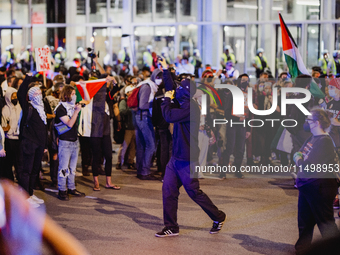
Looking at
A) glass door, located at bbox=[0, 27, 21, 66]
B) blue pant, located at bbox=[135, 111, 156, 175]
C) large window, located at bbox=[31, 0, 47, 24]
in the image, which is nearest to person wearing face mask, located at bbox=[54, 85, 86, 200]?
blue pant, located at bbox=[135, 111, 156, 175]

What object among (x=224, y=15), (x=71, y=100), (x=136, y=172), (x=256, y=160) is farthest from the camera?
(x=224, y=15)

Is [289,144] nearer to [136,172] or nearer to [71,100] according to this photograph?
[136,172]

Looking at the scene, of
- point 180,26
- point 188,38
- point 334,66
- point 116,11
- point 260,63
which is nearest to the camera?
point 334,66

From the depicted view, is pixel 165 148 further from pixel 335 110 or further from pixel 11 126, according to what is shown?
pixel 335 110

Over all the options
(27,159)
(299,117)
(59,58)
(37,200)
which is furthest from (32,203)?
(59,58)

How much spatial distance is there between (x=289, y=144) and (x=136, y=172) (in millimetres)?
3344

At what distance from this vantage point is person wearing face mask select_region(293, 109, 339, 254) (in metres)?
5.03

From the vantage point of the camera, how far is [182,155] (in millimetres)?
5992

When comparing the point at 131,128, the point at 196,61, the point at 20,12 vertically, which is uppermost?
the point at 20,12

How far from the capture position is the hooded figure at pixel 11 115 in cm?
804

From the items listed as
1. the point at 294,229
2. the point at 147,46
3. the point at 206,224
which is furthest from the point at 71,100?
the point at 147,46

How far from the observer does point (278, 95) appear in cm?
1076

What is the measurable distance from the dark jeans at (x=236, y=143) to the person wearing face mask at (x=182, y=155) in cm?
381

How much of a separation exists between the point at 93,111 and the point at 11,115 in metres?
1.41
